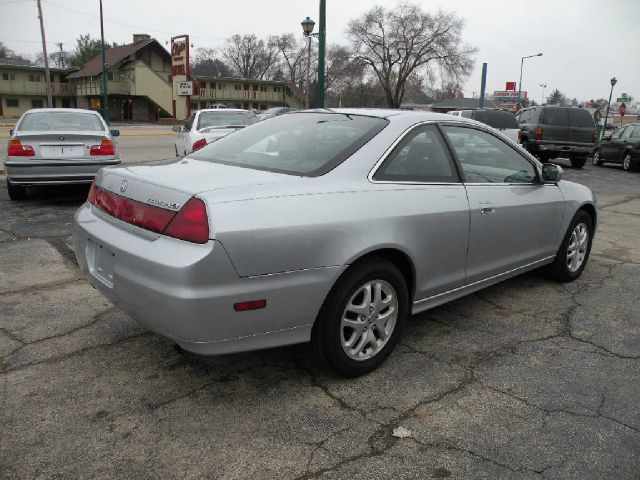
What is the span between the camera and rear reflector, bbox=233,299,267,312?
2.47 meters

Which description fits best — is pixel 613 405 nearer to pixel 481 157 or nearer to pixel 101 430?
→ pixel 481 157

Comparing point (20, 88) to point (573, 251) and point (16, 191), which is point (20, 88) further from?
point (573, 251)

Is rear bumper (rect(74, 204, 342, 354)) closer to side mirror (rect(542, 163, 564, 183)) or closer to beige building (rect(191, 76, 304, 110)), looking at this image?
side mirror (rect(542, 163, 564, 183))

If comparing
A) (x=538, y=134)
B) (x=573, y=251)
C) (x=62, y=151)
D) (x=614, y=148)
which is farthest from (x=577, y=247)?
(x=614, y=148)

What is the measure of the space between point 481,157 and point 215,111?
8454 mm

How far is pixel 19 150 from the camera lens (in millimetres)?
7566

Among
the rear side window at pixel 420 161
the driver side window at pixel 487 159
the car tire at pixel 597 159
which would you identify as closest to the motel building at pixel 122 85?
the car tire at pixel 597 159

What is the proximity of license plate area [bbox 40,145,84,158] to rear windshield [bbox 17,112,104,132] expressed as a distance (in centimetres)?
55

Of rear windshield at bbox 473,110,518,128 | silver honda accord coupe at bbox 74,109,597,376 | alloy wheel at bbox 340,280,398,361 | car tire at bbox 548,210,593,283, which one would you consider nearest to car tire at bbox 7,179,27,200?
silver honda accord coupe at bbox 74,109,597,376

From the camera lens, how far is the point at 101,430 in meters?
2.53

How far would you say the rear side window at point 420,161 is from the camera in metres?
3.16

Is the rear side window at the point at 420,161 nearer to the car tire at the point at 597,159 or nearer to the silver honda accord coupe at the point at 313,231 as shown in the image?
the silver honda accord coupe at the point at 313,231

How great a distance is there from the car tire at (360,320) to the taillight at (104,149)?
20.4ft

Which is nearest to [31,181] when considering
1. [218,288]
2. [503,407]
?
[218,288]
